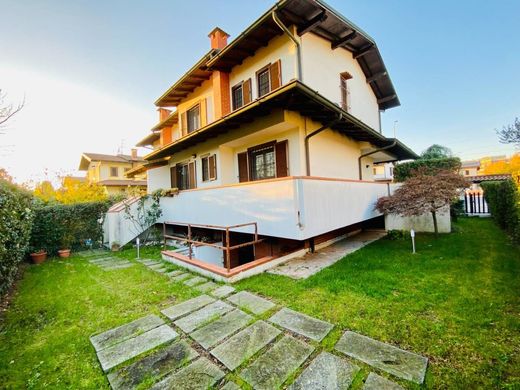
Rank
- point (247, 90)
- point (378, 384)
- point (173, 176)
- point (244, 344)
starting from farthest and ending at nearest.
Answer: point (173, 176) < point (247, 90) < point (244, 344) < point (378, 384)

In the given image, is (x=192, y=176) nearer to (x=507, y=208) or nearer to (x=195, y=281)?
(x=195, y=281)

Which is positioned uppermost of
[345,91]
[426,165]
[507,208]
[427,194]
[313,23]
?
[313,23]

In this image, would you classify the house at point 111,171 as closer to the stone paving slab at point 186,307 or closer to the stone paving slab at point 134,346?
the stone paving slab at point 186,307

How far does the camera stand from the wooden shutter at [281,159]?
755 centimetres

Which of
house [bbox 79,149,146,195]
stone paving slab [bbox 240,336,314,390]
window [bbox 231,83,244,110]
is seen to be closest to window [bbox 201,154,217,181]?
window [bbox 231,83,244,110]

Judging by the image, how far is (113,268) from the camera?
677 centimetres

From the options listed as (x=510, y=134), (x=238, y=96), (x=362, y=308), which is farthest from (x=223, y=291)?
(x=510, y=134)

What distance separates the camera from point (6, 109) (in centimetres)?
665

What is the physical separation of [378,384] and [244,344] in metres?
1.49

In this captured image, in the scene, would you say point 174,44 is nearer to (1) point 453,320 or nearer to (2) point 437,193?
(2) point 437,193

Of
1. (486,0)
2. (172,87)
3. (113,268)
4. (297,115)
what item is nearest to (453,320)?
(297,115)

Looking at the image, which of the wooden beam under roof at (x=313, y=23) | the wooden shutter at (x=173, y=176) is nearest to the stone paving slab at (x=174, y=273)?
the wooden shutter at (x=173, y=176)

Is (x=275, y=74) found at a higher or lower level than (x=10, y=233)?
higher

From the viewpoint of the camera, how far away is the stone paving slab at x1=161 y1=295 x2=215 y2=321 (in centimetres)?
367
